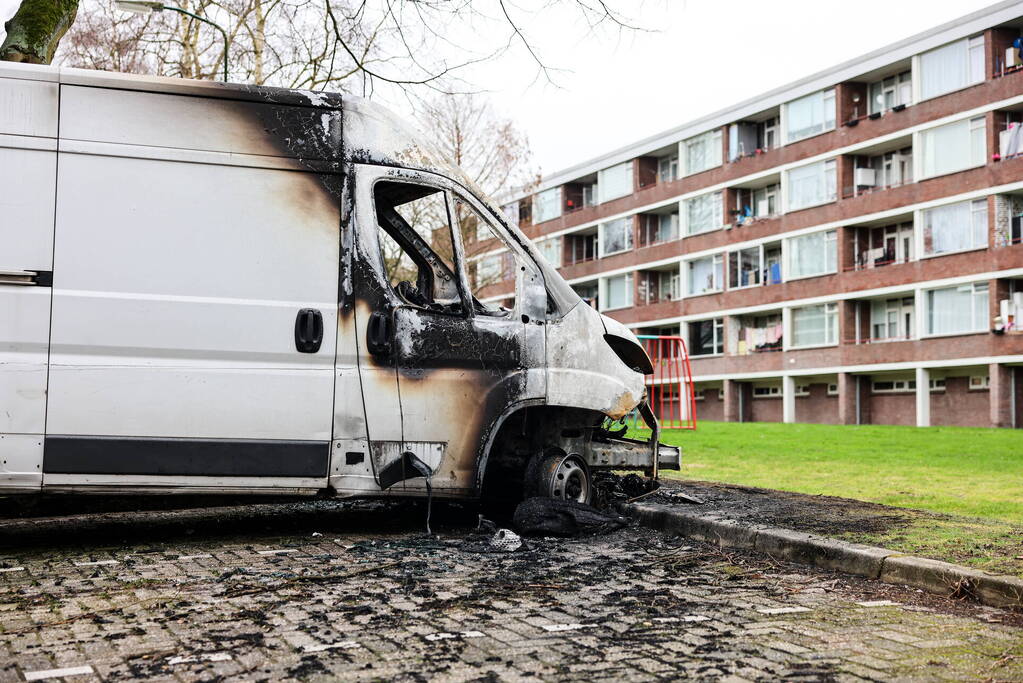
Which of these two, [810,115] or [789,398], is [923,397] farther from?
[810,115]

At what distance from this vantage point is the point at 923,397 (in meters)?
42.4

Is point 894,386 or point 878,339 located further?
point 878,339

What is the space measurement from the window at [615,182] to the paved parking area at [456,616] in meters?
55.0

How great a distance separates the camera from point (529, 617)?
4.96m

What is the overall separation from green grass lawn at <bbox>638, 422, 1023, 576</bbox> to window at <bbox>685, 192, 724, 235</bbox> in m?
32.6

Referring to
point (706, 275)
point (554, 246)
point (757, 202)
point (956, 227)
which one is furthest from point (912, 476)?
point (554, 246)

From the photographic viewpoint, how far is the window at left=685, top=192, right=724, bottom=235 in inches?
2126

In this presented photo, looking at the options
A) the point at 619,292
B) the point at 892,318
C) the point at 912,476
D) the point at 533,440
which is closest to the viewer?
the point at 533,440

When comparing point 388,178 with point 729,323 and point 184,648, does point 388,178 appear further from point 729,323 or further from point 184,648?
point 729,323

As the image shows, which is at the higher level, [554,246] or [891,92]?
[891,92]

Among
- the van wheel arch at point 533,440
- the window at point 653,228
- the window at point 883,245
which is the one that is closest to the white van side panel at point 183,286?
the van wheel arch at point 533,440

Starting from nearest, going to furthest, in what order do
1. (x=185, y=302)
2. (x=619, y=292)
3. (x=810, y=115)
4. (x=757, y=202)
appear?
(x=185, y=302) < (x=810, y=115) < (x=757, y=202) < (x=619, y=292)

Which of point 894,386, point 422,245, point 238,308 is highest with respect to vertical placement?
point 422,245

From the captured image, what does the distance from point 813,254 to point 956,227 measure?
817 centimetres
